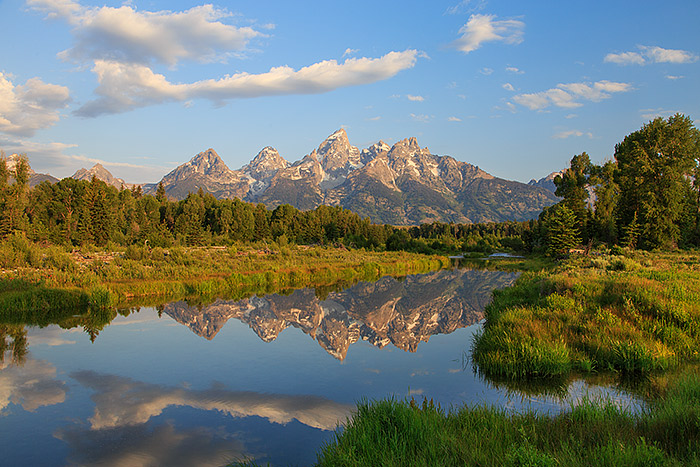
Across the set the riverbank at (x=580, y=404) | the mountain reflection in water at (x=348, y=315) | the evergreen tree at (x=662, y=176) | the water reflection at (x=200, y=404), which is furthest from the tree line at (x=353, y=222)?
the water reflection at (x=200, y=404)

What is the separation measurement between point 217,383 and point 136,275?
2132cm

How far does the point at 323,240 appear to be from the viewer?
292ft

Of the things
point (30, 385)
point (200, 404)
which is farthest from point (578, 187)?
point (30, 385)

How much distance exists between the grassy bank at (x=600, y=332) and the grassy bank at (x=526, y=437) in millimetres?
3524

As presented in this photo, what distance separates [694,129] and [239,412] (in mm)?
52170

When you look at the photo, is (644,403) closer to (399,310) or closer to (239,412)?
(239,412)

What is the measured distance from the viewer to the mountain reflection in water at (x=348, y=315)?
20.9 metres

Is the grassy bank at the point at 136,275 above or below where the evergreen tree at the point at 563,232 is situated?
below

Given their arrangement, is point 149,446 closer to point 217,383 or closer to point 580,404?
point 217,383

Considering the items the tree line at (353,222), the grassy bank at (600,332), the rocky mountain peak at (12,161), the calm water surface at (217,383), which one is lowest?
the calm water surface at (217,383)

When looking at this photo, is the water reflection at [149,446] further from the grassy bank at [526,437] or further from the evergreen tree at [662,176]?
the evergreen tree at [662,176]

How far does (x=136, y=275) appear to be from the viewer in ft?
102

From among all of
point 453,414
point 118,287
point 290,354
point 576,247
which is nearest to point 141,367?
point 290,354

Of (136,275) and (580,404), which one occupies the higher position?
(580,404)
